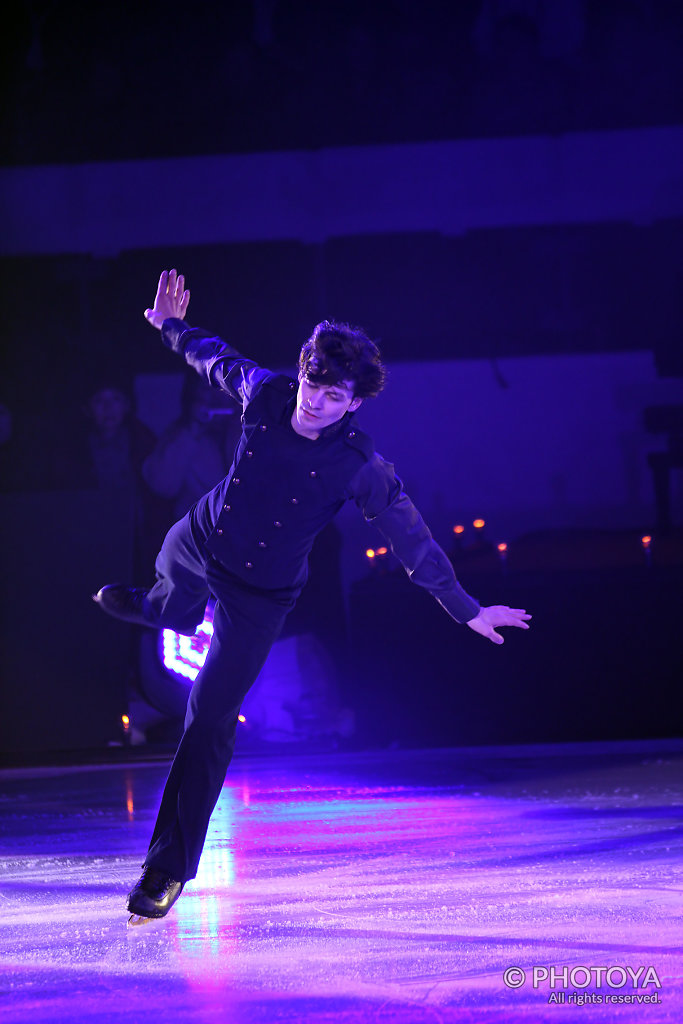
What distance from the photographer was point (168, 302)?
2.91 metres

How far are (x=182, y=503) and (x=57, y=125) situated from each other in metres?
2.43

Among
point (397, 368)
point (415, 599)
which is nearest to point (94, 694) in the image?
point (415, 599)

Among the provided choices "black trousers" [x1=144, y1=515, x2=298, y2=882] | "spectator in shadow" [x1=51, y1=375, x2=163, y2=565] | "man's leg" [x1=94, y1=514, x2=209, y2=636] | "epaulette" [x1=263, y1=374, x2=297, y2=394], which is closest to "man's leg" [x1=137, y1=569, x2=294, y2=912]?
"black trousers" [x1=144, y1=515, x2=298, y2=882]

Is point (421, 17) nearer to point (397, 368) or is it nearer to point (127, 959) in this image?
point (397, 368)

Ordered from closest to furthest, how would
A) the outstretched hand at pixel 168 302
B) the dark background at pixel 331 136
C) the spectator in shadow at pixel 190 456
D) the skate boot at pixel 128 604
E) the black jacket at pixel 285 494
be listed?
the black jacket at pixel 285 494 < the skate boot at pixel 128 604 < the outstretched hand at pixel 168 302 < the spectator in shadow at pixel 190 456 < the dark background at pixel 331 136

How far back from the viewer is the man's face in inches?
91.5

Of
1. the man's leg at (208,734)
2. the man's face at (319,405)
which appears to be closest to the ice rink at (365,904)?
the man's leg at (208,734)

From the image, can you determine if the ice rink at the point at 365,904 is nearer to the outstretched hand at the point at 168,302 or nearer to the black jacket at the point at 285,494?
the black jacket at the point at 285,494

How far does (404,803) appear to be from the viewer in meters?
3.82

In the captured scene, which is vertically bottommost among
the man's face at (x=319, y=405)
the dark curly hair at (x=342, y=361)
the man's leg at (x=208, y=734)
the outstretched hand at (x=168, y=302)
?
the man's leg at (x=208, y=734)

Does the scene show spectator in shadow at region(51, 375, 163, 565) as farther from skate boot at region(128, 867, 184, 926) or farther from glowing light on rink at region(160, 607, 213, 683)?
skate boot at region(128, 867, 184, 926)

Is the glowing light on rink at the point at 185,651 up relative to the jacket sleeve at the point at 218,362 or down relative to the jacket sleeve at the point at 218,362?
down

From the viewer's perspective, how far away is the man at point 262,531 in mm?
2316

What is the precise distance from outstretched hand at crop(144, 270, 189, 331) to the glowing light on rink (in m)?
2.51
